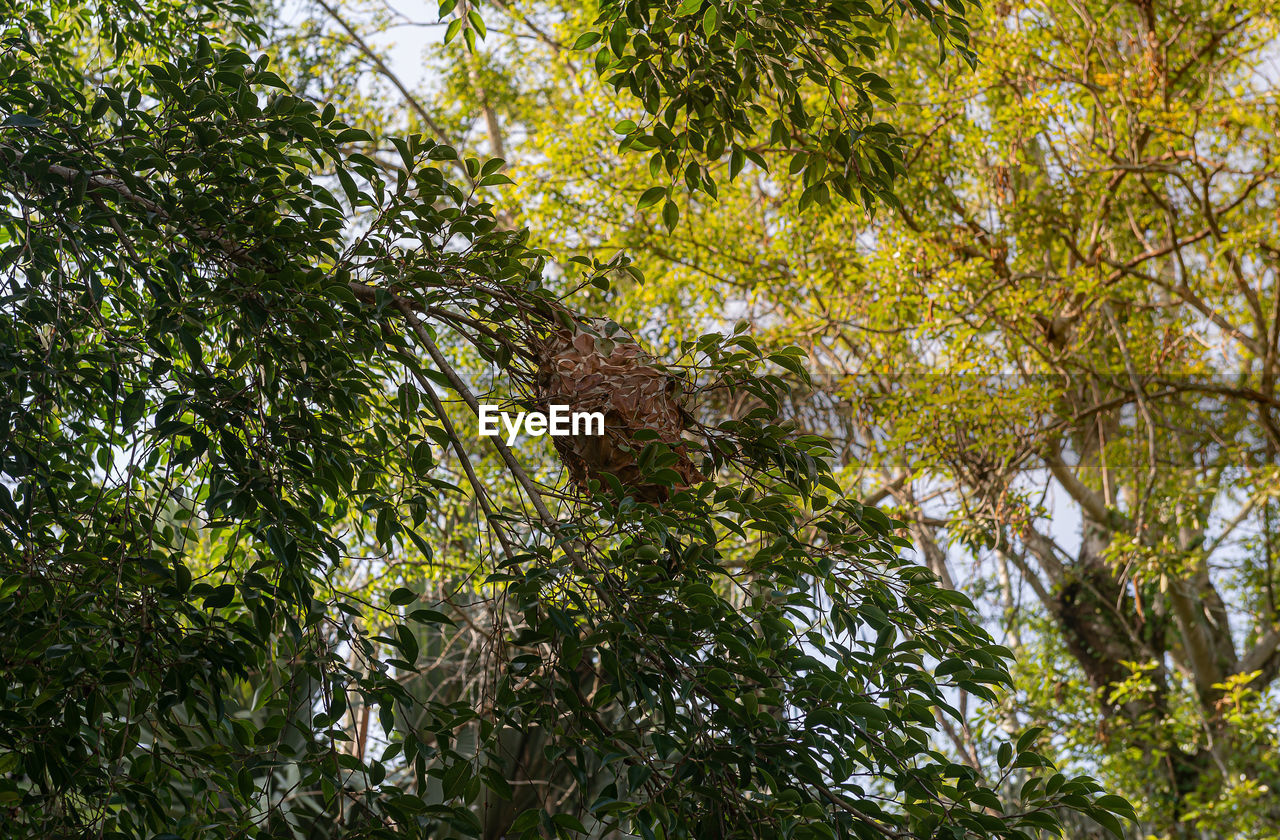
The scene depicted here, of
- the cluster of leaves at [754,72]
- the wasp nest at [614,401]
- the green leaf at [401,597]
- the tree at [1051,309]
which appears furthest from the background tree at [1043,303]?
the green leaf at [401,597]

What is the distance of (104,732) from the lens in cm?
130

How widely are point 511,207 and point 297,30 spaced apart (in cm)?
183

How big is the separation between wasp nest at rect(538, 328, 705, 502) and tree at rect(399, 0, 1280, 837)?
2.69m

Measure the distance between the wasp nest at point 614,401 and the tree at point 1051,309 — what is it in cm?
269

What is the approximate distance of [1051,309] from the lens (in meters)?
4.77

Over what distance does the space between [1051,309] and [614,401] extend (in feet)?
13.0

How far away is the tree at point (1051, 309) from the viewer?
4.37 meters

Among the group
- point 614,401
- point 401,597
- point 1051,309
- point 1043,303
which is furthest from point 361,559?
point 1051,309

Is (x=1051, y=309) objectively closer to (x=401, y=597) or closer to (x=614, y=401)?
(x=614, y=401)

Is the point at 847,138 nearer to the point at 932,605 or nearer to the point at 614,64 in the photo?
the point at 614,64

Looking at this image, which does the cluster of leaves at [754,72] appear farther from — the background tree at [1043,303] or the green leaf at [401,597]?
the background tree at [1043,303]

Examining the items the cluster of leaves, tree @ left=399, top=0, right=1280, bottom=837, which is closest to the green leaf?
the cluster of leaves

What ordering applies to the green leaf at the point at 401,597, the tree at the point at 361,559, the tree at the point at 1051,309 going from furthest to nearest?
the tree at the point at 1051,309
the green leaf at the point at 401,597
the tree at the point at 361,559

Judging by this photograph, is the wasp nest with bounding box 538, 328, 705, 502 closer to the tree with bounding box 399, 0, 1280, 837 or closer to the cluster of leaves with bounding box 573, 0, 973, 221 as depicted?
the cluster of leaves with bounding box 573, 0, 973, 221
